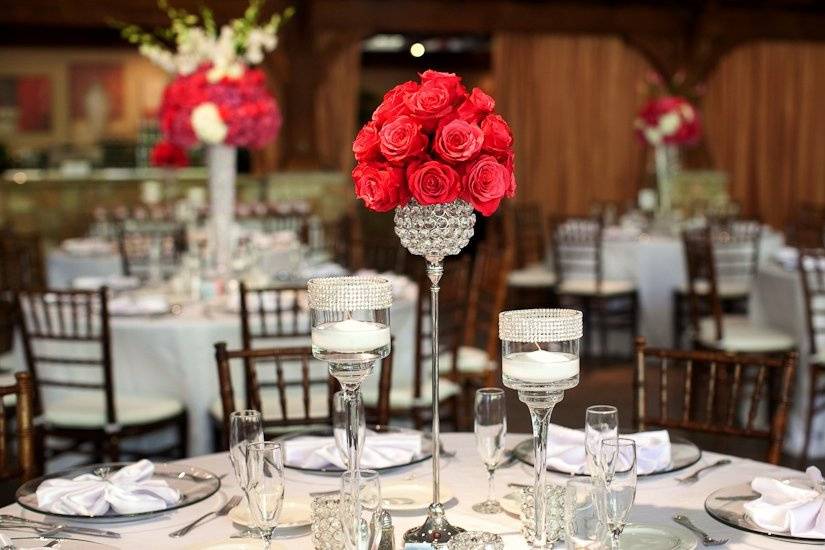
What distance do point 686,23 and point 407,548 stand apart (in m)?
11.2

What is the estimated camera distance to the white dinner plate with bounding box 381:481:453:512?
2.31 metres

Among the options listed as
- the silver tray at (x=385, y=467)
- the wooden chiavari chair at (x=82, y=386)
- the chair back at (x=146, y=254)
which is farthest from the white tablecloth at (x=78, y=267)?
the silver tray at (x=385, y=467)

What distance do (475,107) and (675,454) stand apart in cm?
100

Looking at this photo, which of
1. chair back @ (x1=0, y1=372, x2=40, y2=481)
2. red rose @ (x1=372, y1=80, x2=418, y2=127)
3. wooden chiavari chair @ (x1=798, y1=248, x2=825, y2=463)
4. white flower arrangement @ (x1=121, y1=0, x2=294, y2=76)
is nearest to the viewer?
red rose @ (x1=372, y1=80, x2=418, y2=127)

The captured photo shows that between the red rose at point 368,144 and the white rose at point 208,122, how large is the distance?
3.42 m

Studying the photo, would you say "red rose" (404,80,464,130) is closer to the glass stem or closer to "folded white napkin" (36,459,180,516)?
the glass stem

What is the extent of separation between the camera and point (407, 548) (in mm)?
2059

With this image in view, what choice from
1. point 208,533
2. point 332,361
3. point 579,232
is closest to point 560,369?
point 332,361

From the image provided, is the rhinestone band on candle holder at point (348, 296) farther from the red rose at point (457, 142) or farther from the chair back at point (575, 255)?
the chair back at point (575, 255)

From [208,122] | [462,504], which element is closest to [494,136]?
[462,504]

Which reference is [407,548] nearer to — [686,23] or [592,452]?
[592,452]

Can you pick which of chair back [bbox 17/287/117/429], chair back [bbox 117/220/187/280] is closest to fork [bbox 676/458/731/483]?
chair back [bbox 17/287/117/429]

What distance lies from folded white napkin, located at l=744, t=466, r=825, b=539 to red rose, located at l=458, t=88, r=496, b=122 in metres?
0.89

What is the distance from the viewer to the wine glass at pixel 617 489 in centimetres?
186
